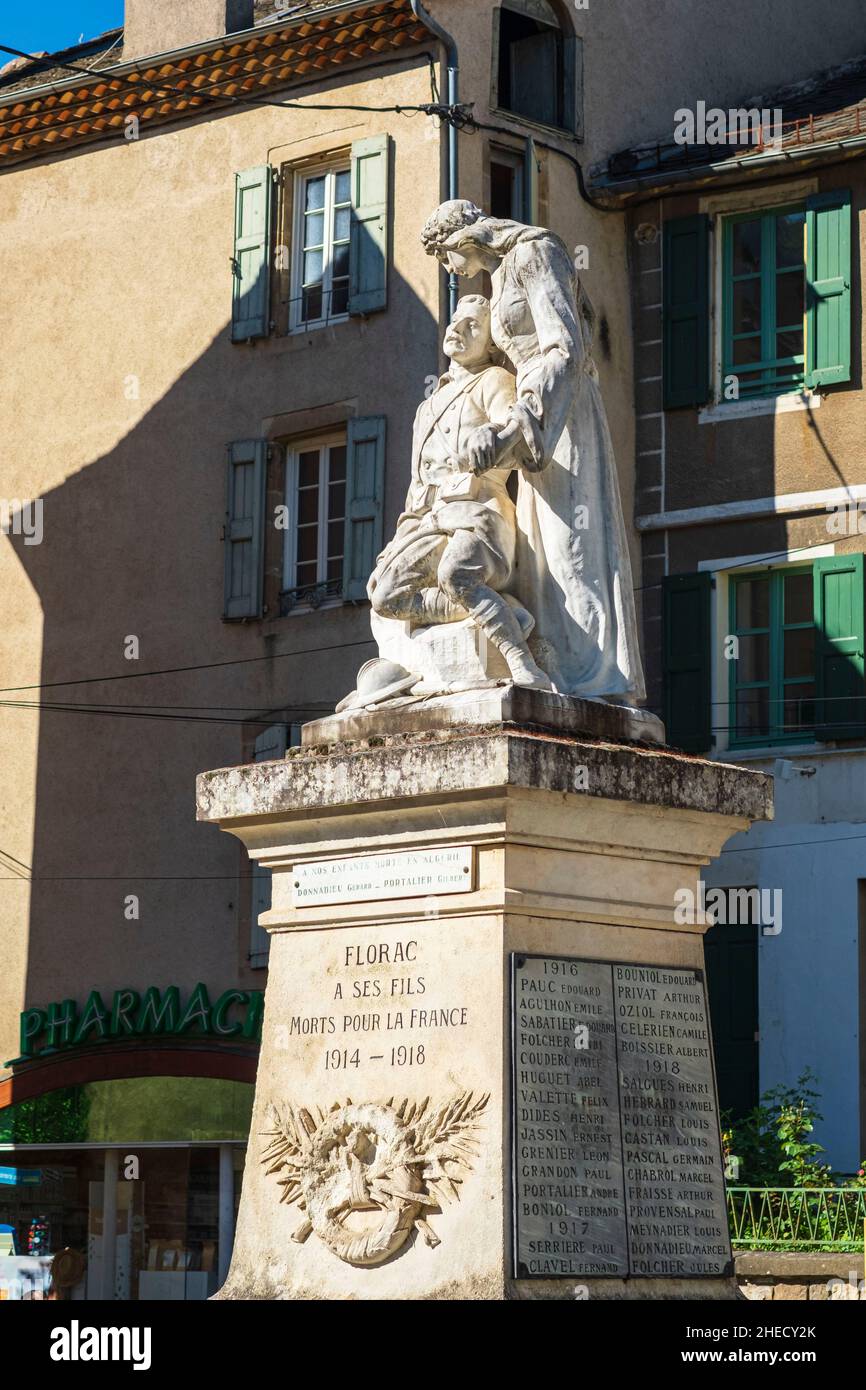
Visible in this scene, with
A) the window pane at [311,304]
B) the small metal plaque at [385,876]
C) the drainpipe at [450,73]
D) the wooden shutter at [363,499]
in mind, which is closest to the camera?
the small metal plaque at [385,876]

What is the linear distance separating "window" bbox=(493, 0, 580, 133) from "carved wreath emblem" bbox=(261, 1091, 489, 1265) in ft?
59.8

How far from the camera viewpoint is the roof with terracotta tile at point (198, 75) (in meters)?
24.6

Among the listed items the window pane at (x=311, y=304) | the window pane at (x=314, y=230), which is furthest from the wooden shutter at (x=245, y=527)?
the window pane at (x=314, y=230)

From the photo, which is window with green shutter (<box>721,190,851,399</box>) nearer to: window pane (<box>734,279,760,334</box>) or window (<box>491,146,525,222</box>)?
window pane (<box>734,279,760,334</box>)

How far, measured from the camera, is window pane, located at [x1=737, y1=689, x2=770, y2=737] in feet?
77.7

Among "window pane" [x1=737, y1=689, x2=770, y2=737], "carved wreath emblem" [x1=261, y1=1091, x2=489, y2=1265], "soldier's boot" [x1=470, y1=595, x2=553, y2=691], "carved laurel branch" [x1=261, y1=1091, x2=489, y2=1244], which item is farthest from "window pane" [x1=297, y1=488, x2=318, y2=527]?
"carved laurel branch" [x1=261, y1=1091, x2=489, y2=1244]

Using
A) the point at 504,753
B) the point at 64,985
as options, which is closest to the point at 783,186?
the point at 64,985

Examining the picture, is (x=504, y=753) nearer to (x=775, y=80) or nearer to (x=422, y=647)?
(x=422, y=647)

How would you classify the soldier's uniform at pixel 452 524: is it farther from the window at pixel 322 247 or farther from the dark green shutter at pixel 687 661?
the window at pixel 322 247

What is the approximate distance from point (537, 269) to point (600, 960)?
2.34 m

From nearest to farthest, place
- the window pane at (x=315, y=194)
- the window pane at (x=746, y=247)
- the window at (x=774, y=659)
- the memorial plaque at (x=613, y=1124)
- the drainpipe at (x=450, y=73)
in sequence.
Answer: the memorial plaque at (x=613, y=1124) → the window at (x=774, y=659) → the drainpipe at (x=450, y=73) → the window pane at (x=746, y=247) → the window pane at (x=315, y=194)

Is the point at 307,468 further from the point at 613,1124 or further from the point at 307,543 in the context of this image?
the point at 613,1124

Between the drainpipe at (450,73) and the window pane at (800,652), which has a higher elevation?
the drainpipe at (450,73)

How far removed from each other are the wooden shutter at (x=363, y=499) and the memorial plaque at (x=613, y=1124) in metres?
16.0
